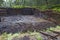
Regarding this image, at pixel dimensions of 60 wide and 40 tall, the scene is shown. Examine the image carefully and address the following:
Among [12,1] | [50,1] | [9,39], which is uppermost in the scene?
[9,39]

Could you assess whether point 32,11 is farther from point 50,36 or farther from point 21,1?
point 21,1

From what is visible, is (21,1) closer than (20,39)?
No

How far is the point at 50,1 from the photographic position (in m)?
15.4

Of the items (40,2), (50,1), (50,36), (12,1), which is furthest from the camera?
(12,1)

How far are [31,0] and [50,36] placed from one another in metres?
22.6

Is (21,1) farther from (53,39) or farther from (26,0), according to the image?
(53,39)

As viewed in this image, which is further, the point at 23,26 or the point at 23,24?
the point at 23,24

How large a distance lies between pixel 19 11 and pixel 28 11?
87 centimetres

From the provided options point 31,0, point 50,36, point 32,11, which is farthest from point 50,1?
point 50,36

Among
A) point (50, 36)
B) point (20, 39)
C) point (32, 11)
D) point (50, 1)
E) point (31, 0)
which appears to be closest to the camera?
point (20, 39)

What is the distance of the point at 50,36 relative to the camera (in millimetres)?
2629

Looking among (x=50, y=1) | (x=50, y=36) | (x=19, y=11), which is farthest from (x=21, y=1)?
(x=50, y=36)

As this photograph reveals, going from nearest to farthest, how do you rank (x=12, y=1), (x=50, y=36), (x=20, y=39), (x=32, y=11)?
(x=20, y=39) → (x=50, y=36) → (x=32, y=11) → (x=12, y=1)

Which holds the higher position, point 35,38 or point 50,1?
point 35,38
